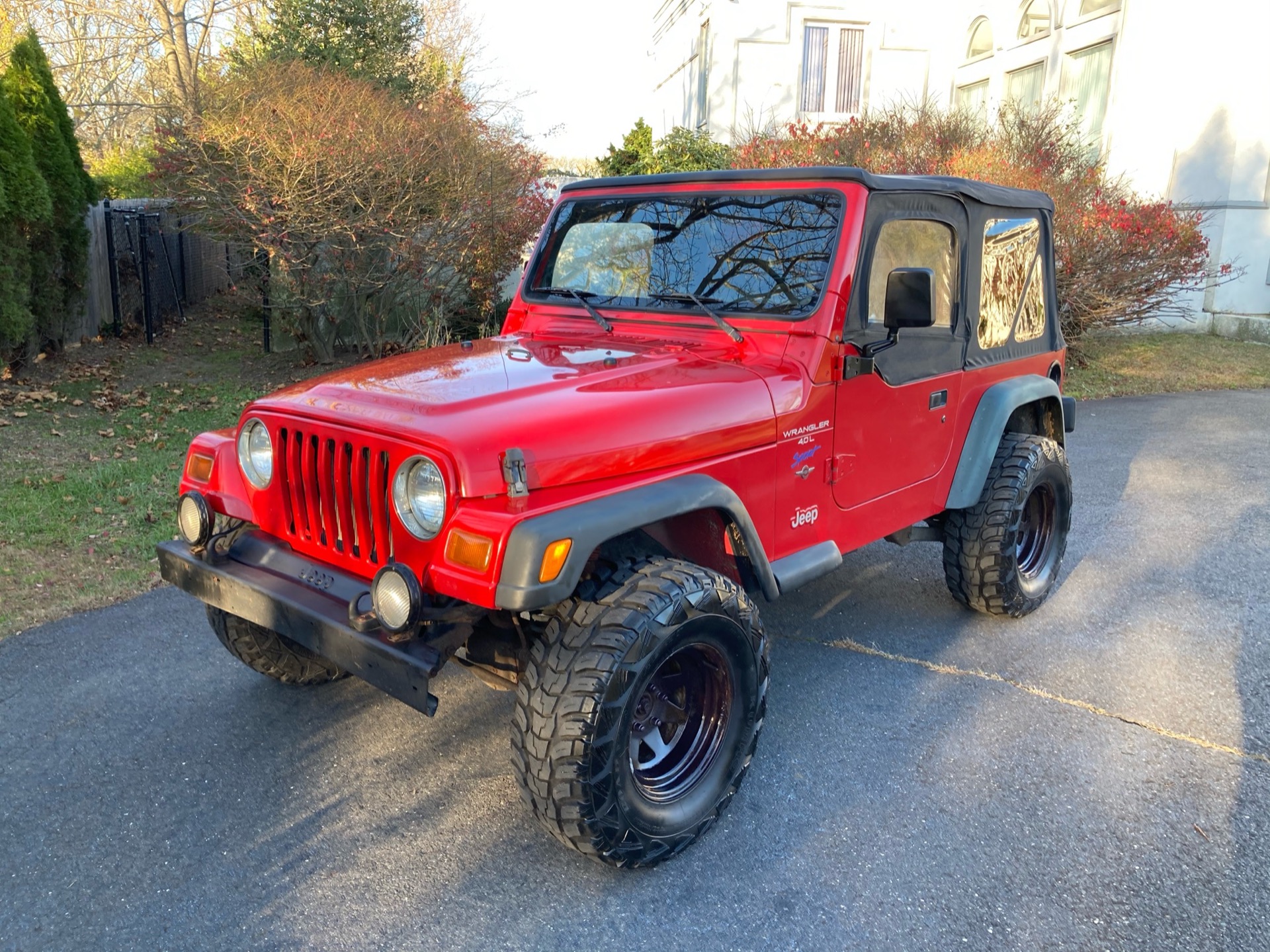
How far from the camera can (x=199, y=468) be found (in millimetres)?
3332

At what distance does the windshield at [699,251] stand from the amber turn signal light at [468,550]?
154 centimetres

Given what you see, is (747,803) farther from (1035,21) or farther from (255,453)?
(1035,21)

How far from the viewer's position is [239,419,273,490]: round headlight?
3.09 meters

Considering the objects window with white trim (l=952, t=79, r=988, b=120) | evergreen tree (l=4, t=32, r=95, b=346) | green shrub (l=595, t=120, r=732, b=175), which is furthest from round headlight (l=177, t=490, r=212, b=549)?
window with white trim (l=952, t=79, r=988, b=120)

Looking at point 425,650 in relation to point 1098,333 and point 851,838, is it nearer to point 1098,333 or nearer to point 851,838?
point 851,838

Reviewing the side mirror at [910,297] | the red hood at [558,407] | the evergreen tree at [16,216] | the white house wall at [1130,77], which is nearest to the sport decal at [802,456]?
the red hood at [558,407]

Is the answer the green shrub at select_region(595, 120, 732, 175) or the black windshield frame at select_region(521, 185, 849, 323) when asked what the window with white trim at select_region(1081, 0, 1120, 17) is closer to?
the green shrub at select_region(595, 120, 732, 175)

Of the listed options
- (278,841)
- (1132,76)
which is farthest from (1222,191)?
(278,841)

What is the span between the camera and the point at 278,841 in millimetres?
2887

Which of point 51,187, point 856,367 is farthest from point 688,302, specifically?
point 51,187

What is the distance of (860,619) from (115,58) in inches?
875

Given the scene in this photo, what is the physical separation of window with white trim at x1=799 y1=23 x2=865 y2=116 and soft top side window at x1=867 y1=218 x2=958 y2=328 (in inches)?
583

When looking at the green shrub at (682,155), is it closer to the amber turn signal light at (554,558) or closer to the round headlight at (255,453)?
the round headlight at (255,453)

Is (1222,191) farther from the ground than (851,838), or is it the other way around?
(1222,191)
